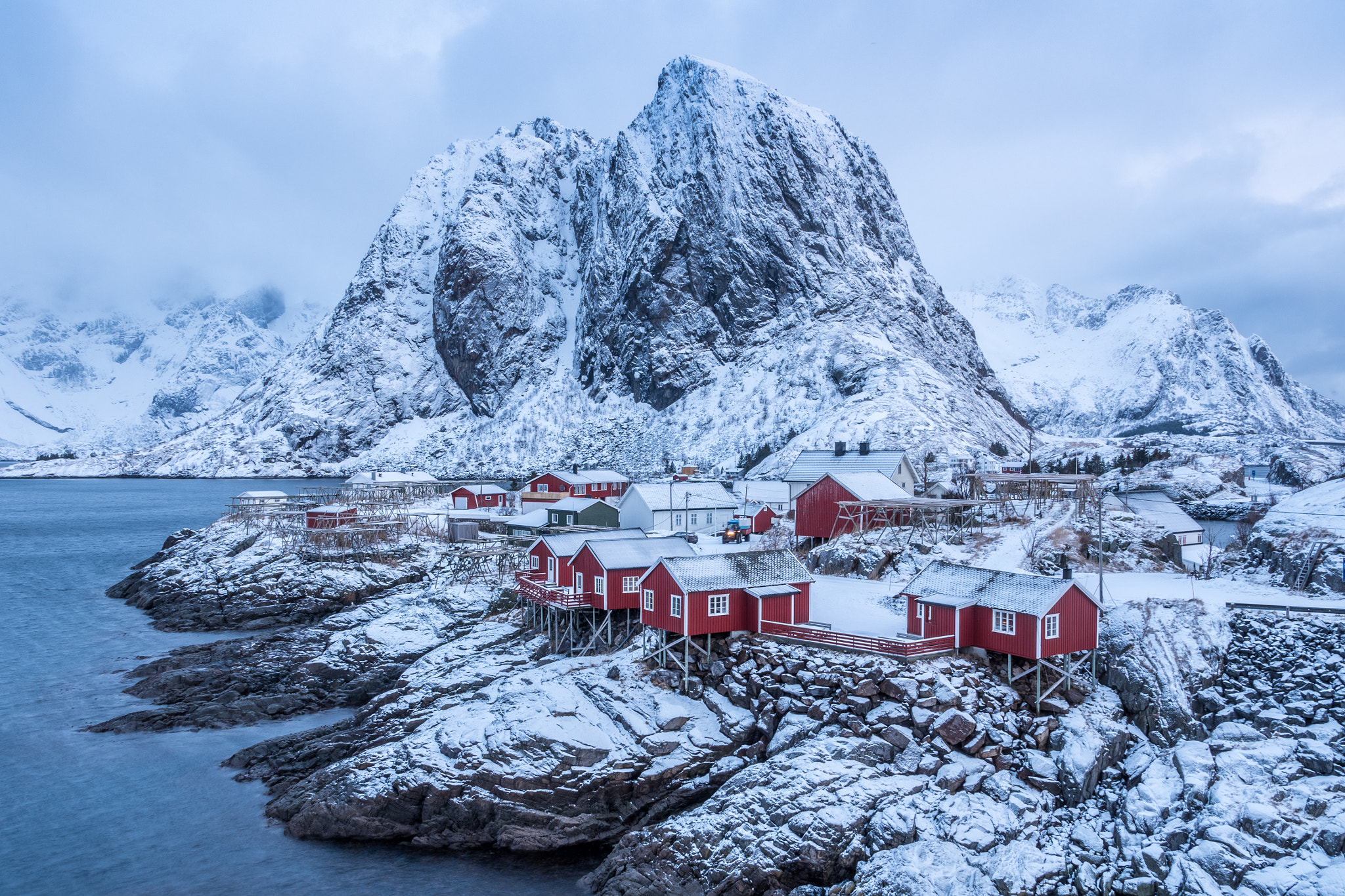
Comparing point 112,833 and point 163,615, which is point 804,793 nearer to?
point 112,833

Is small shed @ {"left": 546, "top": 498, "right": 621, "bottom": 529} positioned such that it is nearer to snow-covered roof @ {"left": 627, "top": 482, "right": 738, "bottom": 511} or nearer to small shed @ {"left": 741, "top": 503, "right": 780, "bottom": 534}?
snow-covered roof @ {"left": 627, "top": 482, "right": 738, "bottom": 511}

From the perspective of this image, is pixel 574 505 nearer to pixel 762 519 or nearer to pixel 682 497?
pixel 682 497

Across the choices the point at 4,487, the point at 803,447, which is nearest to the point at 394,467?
the point at 803,447

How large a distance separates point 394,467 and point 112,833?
141 metres

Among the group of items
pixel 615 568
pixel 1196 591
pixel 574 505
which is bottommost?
pixel 1196 591

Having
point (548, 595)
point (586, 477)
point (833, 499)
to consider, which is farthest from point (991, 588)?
point (586, 477)

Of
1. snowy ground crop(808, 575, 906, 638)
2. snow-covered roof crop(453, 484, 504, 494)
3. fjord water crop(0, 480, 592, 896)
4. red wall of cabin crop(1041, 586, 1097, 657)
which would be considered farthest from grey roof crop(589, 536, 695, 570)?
snow-covered roof crop(453, 484, 504, 494)

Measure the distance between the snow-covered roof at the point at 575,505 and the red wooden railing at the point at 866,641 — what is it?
3180 cm

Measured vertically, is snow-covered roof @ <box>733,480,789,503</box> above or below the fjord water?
above

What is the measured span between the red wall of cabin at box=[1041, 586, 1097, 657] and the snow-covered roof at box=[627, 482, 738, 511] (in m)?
32.6

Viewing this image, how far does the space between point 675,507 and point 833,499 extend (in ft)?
45.1

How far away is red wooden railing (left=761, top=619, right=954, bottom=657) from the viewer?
2569 cm

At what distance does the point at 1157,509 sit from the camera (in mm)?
48969

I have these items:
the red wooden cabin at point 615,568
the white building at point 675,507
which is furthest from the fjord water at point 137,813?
the white building at point 675,507
